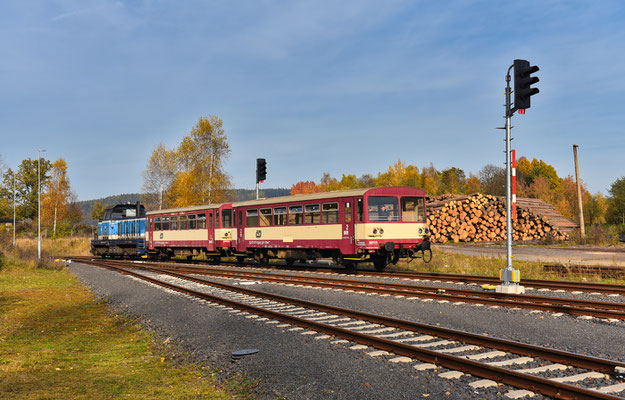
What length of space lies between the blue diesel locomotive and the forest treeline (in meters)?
52.9

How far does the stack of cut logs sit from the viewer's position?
3378 cm

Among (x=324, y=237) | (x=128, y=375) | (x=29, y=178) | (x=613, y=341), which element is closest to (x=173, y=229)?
(x=324, y=237)

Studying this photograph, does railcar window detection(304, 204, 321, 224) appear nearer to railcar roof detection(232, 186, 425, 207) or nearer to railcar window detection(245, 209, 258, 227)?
railcar roof detection(232, 186, 425, 207)

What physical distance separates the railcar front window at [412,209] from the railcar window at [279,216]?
516 cm

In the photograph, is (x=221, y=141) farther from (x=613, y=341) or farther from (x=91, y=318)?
(x=613, y=341)

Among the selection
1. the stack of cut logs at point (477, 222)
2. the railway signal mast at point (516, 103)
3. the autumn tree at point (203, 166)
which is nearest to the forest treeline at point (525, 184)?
the stack of cut logs at point (477, 222)

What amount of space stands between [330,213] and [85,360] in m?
12.0

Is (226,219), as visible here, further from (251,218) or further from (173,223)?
(173,223)

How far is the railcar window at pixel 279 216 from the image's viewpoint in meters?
20.6

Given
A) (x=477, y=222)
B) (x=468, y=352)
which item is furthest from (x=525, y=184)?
(x=468, y=352)

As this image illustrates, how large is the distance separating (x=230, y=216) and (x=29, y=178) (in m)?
66.4

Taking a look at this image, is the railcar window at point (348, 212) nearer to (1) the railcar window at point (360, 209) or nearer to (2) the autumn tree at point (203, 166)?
(1) the railcar window at point (360, 209)

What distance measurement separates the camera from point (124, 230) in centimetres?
3316

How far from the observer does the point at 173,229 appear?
93.5 feet
